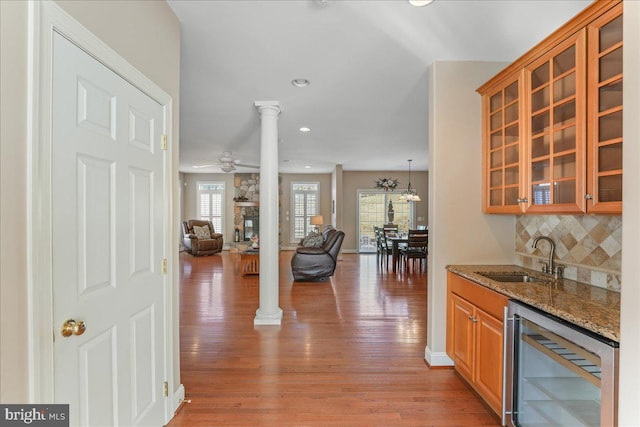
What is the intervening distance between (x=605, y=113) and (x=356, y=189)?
8844mm

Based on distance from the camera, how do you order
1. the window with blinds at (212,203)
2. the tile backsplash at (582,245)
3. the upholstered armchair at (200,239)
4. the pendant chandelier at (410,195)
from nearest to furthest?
the tile backsplash at (582,245) → the pendant chandelier at (410,195) → the upholstered armchair at (200,239) → the window with blinds at (212,203)

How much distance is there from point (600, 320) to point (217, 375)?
2.63 meters

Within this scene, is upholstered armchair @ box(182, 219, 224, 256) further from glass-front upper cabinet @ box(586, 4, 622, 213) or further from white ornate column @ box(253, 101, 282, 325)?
glass-front upper cabinet @ box(586, 4, 622, 213)

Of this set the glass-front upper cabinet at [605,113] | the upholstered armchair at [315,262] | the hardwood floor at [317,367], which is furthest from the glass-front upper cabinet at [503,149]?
the upholstered armchair at [315,262]

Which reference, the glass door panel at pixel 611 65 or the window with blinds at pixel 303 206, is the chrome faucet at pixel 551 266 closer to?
the glass door panel at pixel 611 65

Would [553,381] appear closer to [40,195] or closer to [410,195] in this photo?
[40,195]

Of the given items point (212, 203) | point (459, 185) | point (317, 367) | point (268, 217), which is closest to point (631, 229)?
point (459, 185)

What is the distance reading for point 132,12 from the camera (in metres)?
1.66

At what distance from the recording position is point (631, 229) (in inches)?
37.9

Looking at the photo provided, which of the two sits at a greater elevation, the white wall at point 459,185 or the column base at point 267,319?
the white wall at point 459,185

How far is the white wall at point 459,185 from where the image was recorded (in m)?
2.74

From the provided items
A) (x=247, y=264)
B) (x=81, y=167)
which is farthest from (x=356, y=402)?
(x=247, y=264)

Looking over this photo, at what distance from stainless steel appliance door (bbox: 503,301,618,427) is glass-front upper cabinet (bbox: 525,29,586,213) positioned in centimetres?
71

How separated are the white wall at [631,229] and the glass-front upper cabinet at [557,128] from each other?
0.85 metres
